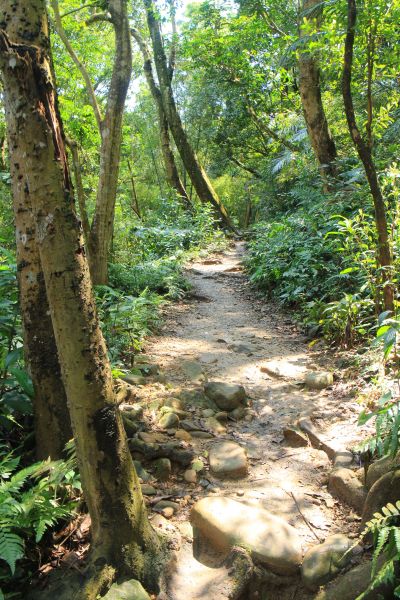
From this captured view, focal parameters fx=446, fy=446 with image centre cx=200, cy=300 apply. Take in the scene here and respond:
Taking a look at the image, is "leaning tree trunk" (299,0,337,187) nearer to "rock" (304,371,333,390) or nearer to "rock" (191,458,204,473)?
"rock" (304,371,333,390)

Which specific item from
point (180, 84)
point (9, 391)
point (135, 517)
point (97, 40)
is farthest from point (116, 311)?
point (180, 84)

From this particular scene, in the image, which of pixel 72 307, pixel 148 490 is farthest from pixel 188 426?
pixel 72 307

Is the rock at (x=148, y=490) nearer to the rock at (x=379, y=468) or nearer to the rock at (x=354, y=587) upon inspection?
the rock at (x=354, y=587)

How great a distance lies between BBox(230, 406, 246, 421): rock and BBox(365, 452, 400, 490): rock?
1.49 metres

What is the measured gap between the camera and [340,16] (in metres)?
4.04

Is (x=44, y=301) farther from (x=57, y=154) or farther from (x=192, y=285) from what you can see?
(x=192, y=285)

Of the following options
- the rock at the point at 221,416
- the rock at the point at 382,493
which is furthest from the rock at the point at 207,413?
the rock at the point at 382,493

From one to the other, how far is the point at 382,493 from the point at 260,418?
1.73m

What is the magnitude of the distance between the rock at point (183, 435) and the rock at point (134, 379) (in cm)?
94

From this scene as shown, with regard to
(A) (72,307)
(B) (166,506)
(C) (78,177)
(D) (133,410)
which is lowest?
(B) (166,506)

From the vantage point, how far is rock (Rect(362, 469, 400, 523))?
2395 millimetres

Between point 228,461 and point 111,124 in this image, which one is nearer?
point 228,461

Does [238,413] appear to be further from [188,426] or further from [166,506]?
[166,506]

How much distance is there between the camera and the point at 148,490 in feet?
10.1
